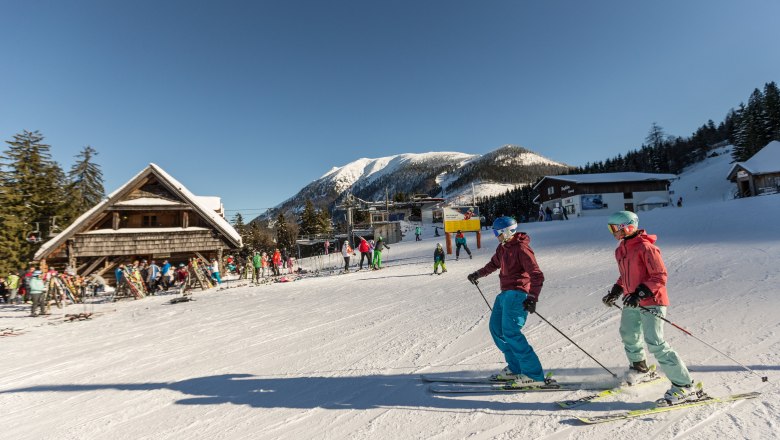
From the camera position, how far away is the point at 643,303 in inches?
127

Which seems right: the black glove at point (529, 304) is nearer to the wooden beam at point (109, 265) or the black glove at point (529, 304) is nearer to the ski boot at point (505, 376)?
the ski boot at point (505, 376)

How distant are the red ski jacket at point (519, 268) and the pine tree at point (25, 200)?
87.5ft

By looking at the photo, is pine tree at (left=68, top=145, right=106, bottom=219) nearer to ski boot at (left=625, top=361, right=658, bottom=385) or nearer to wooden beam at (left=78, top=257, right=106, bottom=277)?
wooden beam at (left=78, top=257, right=106, bottom=277)

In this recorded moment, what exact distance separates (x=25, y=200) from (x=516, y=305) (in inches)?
1231

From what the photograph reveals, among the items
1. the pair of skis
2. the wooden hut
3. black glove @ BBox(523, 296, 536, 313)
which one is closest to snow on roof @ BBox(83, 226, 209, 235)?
the wooden hut

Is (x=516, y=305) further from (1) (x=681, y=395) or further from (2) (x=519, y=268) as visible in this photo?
(1) (x=681, y=395)

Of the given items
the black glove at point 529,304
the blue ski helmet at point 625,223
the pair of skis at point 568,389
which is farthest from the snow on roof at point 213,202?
the blue ski helmet at point 625,223

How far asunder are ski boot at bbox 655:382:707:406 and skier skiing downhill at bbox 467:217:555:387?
925mm

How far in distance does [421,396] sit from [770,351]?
389cm

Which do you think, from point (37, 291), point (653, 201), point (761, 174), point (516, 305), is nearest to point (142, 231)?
point (37, 291)

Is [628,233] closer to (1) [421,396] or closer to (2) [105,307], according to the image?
(1) [421,396]

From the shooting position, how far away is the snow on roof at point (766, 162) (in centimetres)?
3481

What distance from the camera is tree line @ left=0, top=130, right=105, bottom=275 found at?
1986 cm

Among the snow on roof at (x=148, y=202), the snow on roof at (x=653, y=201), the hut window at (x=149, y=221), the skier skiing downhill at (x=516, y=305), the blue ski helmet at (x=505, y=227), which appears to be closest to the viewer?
the skier skiing downhill at (x=516, y=305)
